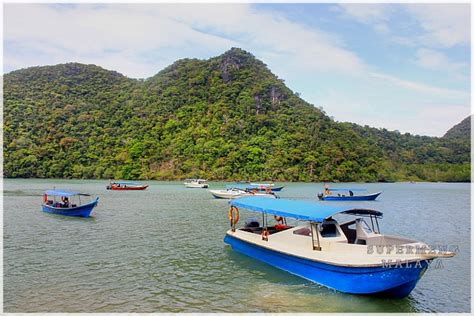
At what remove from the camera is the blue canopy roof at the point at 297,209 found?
527 inches

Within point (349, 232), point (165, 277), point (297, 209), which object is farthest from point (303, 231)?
point (165, 277)

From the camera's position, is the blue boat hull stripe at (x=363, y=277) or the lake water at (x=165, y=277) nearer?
the blue boat hull stripe at (x=363, y=277)

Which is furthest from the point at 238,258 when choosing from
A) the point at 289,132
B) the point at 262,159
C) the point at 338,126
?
the point at 338,126

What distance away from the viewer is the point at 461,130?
169 meters

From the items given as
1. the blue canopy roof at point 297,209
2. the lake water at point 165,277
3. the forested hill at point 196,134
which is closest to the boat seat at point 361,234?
the blue canopy roof at point 297,209

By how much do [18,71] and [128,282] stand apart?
148683 mm

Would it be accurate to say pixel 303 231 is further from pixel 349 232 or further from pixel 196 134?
pixel 196 134

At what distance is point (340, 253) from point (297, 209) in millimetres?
3003

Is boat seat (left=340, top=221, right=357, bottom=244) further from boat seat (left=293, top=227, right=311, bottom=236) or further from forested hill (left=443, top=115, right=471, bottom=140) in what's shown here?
forested hill (left=443, top=115, right=471, bottom=140)

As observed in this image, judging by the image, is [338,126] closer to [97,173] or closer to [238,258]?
[97,173]

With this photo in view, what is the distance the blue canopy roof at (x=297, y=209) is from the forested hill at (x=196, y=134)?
8139 cm

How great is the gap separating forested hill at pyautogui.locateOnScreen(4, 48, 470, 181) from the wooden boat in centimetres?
8405

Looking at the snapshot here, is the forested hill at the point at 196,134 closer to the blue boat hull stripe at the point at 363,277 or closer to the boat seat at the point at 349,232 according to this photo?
the boat seat at the point at 349,232

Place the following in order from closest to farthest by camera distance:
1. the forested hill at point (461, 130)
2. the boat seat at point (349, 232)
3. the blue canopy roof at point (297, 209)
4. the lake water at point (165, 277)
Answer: the lake water at point (165, 277) < the blue canopy roof at point (297, 209) < the boat seat at point (349, 232) < the forested hill at point (461, 130)
